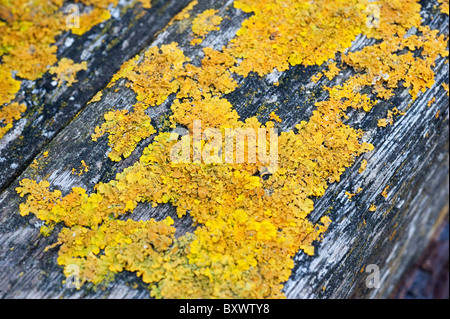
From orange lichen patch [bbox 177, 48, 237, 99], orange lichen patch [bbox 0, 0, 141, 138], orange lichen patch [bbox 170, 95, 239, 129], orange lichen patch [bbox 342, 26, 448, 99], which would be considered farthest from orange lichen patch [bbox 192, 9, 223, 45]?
orange lichen patch [bbox 342, 26, 448, 99]

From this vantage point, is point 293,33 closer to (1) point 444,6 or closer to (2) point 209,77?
(2) point 209,77

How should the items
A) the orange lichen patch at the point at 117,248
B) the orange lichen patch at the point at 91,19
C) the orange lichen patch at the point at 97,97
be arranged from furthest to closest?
the orange lichen patch at the point at 91,19, the orange lichen patch at the point at 97,97, the orange lichen patch at the point at 117,248

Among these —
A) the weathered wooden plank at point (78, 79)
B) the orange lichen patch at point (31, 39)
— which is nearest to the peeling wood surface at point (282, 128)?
the weathered wooden plank at point (78, 79)

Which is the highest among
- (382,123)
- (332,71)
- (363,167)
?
(332,71)

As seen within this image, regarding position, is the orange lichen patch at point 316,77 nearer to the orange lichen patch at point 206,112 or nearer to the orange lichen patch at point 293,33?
the orange lichen patch at point 293,33

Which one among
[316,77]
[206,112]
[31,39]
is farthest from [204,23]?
[31,39]
